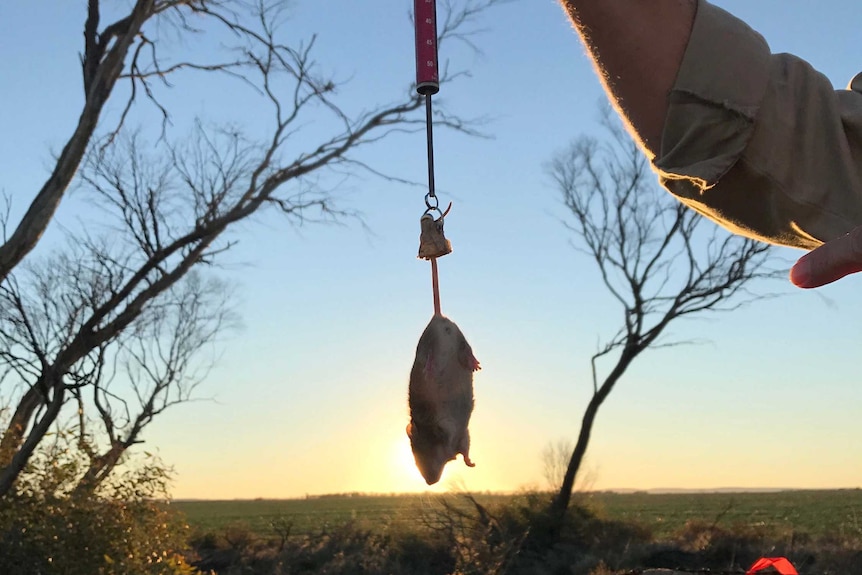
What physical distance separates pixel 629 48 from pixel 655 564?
46.2ft

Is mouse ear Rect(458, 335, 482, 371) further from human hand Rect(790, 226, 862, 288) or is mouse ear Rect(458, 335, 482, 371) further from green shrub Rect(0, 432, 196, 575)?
green shrub Rect(0, 432, 196, 575)

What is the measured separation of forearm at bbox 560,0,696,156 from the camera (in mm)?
1375

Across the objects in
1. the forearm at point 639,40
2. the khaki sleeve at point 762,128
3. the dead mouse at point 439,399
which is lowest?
the dead mouse at point 439,399

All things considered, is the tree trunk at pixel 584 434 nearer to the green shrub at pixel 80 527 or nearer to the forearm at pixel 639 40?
the green shrub at pixel 80 527

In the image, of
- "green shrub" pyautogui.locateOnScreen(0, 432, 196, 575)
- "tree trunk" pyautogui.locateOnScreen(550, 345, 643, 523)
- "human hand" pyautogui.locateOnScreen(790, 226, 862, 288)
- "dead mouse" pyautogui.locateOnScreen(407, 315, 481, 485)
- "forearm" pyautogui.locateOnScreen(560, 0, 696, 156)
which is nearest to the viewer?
"human hand" pyautogui.locateOnScreen(790, 226, 862, 288)

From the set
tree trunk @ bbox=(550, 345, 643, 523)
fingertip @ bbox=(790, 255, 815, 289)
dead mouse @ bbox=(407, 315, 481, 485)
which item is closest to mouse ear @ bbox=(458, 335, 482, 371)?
dead mouse @ bbox=(407, 315, 481, 485)

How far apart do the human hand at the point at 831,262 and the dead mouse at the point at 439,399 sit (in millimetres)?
Answer: 831

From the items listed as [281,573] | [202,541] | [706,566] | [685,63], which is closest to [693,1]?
[685,63]

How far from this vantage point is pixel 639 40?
1392 millimetres

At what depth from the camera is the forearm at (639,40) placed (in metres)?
1.38

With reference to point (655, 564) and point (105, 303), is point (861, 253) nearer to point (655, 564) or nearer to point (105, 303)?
point (105, 303)

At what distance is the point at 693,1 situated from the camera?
1.42m

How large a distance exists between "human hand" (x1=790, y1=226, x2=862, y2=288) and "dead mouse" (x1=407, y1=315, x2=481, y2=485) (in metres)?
0.83

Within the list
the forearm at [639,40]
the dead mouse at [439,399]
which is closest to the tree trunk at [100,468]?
the dead mouse at [439,399]
